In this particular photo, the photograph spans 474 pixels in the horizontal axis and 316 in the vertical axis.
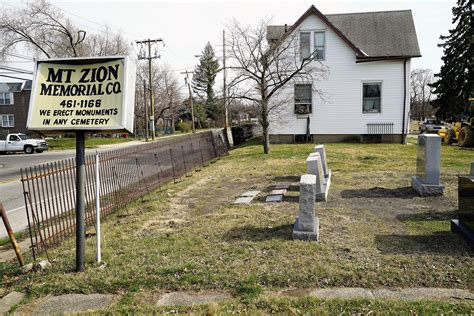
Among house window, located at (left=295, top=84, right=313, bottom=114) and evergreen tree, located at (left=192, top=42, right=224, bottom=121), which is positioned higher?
evergreen tree, located at (left=192, top=42, right=224, bottom=121)

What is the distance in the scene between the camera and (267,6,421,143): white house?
2473 centimetres

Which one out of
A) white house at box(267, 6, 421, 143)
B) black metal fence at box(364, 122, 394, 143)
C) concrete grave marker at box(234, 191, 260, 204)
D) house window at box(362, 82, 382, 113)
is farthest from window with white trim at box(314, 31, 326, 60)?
concrete grave marker at box(234, 191, 260, 204)

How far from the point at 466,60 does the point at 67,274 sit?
48953 mm

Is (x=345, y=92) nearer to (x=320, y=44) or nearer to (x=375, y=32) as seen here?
(x=320, y=44)

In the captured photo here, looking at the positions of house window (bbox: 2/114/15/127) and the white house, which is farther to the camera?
house window (bbox: 2/114/15/127)

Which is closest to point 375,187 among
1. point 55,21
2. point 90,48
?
point 55,21

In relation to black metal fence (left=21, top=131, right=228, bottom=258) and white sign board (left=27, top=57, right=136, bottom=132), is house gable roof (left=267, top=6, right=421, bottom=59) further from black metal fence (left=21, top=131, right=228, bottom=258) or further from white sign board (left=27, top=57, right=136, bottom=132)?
white sign board (left=27, top=57, right=136, bottom=132)

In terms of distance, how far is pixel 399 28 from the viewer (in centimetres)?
2667

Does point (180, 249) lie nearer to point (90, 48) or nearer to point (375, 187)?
point (375, 187)

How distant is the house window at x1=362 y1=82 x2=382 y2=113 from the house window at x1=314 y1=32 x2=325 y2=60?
3.32m

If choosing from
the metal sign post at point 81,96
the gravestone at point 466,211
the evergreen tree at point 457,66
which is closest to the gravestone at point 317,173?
the gravestone at point 466,211

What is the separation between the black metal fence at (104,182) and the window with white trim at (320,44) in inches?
451

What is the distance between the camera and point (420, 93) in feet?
324

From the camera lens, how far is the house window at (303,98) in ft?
82.8
